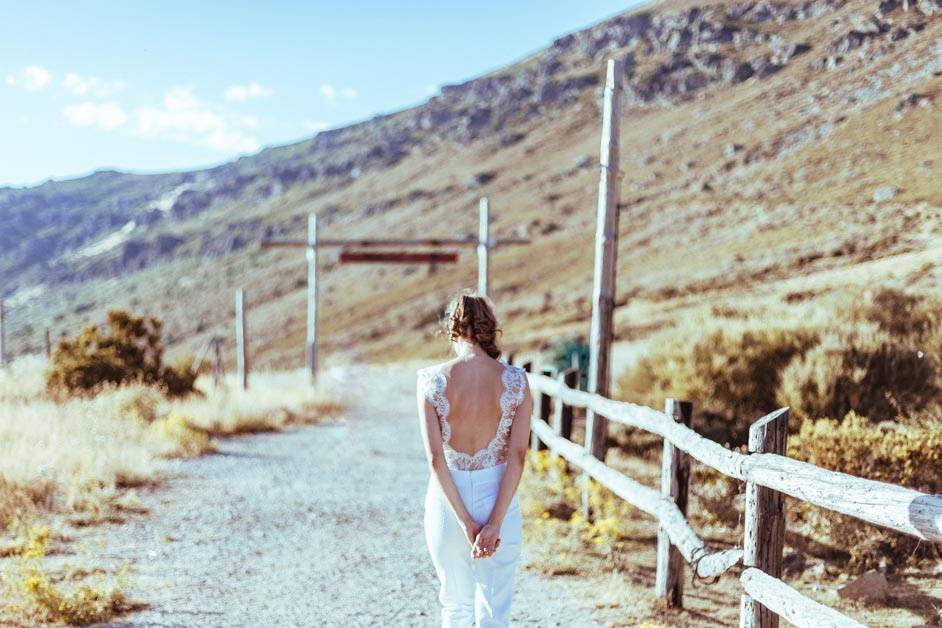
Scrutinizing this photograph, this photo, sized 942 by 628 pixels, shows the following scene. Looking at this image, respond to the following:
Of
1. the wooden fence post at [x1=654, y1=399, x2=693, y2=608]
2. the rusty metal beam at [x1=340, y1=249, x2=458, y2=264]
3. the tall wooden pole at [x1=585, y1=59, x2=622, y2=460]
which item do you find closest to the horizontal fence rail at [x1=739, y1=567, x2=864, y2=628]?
the wooden fence post at [x1=654, y1=399, x2=693, y2=608]

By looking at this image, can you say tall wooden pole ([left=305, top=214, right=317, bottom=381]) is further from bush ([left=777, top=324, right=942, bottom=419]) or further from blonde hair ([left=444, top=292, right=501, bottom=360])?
blonde hair ([left=444, top=292, right=501, bottom=360])

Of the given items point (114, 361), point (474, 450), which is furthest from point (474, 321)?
point (114, 361)

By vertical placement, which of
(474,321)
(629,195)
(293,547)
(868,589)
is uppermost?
(629,195)

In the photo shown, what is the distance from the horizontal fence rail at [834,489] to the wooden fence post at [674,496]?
0.46 feet

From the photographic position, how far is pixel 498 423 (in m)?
3.12

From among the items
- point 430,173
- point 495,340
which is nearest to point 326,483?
point 495,340

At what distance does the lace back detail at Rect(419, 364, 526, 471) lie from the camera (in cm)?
308

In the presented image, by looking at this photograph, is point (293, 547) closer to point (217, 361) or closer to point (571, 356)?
point (571, 356)

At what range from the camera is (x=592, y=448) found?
6.70m

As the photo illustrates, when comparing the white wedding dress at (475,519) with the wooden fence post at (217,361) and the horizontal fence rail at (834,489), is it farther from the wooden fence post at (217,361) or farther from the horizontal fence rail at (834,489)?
the wooden fence post at (217,361)

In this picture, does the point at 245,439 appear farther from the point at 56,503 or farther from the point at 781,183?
the point at 781,183

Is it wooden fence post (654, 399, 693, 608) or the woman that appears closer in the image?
the woman

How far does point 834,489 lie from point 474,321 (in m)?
1.34

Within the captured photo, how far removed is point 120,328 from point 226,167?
172527 millimetres
